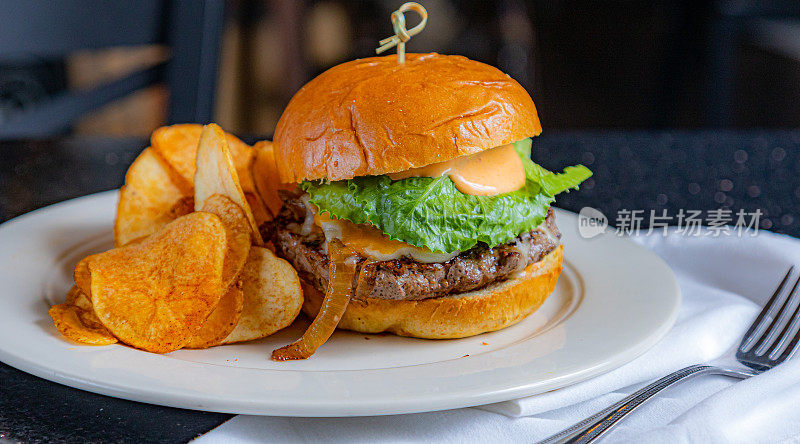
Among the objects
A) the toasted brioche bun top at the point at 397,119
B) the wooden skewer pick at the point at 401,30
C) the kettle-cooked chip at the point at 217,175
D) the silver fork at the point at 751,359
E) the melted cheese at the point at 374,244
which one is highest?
the wooden skewer pick at the point at 401,30

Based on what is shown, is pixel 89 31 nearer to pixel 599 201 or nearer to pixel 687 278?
Answer: pixel 599 201

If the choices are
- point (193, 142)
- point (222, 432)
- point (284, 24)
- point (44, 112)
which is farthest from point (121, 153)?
point (284, 24)

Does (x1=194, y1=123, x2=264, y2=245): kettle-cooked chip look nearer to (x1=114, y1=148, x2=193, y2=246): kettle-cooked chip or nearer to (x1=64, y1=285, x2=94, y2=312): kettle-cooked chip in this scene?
(x1=114, y1=148, x2=193, y2=246): kettle-cooked chip

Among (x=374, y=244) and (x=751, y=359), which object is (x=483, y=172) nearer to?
(x=374, y=244)

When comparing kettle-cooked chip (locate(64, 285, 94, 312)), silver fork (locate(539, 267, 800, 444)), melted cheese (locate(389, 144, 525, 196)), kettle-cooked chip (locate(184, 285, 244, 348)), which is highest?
melted cheese (locate(389, 144, 525, 196))

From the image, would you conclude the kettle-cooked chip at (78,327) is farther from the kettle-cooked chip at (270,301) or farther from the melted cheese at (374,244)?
the melted cheese at (374,244)

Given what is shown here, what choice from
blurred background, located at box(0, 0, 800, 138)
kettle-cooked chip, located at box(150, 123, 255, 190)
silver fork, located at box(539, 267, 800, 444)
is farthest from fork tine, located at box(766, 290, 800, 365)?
blurred background, located at box(0, 0, 800, 138)

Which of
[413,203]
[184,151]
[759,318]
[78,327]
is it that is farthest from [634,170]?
[78,327]

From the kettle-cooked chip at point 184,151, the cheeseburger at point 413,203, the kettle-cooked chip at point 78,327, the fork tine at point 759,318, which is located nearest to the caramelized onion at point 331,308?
the cheeseburger at point 413,203
